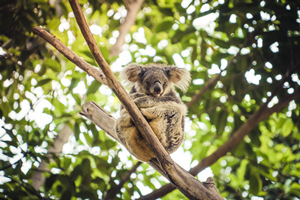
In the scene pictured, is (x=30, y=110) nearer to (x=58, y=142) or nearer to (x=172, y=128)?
(x=58, y=142)

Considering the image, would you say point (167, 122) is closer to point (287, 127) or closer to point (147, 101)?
point (147, 101)

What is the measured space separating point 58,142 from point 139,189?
1.52 metres

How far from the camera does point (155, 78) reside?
9.82 feet

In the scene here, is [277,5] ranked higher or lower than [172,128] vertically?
higher

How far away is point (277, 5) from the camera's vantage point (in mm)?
2957

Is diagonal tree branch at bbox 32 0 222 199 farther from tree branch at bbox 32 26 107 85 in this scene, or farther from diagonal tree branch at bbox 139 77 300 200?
diagonal tree branch at bbox 139 77 300 200

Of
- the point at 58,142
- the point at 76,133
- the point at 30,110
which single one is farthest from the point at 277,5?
the point at 58,142

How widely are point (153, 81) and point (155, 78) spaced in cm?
5

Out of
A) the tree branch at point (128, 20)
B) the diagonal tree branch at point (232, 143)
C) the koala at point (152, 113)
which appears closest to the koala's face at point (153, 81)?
the koala at point (152, 113)

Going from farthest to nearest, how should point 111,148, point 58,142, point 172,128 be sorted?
point 58,142, point 111,148, point 172,128

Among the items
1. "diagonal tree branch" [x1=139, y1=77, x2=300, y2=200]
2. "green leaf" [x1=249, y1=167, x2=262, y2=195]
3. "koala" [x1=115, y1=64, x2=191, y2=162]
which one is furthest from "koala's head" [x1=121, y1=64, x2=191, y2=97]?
"green leaf" [x1=249, y1=167, x2=262, y2=195]

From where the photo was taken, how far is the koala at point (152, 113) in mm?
2469

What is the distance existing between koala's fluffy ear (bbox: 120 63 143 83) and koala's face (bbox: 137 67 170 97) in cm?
5

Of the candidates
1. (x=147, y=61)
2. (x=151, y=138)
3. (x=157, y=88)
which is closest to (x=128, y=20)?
(x=147, y=61)
